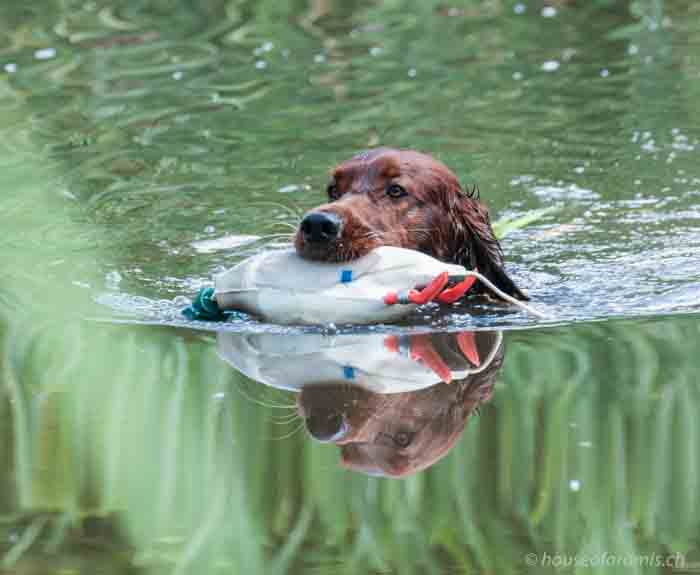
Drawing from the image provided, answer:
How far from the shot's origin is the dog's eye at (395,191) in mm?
5633

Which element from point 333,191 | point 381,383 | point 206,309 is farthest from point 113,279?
point 381,383

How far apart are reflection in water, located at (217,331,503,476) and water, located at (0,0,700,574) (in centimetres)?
2

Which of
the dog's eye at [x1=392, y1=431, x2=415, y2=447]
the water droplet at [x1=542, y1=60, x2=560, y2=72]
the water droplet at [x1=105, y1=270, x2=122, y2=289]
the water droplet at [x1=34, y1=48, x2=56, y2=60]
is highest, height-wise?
the water droplet at [x1=34, y1=48, x2=56, y2=60]

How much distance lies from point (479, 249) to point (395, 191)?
555mm

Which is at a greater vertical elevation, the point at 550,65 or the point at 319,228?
the point at 319,228

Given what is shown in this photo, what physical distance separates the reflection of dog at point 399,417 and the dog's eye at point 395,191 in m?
0.91

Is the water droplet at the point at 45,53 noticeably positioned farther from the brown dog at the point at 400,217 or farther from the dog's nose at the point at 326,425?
the dog's nose at the point at 326,425

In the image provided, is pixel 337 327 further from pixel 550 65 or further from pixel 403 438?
pixel 550 65

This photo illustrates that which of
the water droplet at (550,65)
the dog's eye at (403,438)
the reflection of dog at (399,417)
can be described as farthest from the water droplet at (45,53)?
the dog's eye at (403,438)

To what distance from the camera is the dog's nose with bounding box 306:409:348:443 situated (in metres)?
4.05

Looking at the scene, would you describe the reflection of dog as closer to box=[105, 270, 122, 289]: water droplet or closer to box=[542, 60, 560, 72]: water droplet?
box=[105, 270, 122, 289]: water droplet

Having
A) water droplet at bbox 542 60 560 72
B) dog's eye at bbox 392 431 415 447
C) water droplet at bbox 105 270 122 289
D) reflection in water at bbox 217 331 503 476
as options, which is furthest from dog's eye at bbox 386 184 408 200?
water droplet at bbox 542 60 560 72

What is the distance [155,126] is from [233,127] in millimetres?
539

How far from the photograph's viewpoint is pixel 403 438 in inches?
157
